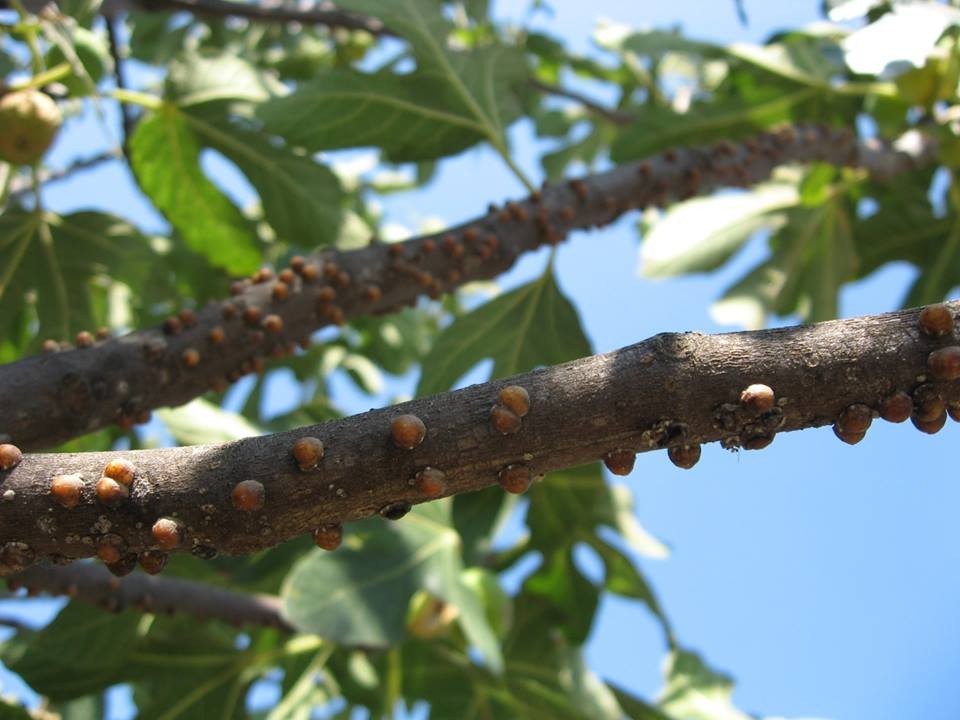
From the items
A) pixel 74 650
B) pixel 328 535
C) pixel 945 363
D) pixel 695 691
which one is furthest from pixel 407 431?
pixel 695 691

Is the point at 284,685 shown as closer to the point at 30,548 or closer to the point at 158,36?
the point at 30,548

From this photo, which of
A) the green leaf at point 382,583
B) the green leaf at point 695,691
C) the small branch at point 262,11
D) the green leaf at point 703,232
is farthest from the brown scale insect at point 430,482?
the green leaf at point 703,232

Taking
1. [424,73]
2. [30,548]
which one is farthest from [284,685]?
[30,548]

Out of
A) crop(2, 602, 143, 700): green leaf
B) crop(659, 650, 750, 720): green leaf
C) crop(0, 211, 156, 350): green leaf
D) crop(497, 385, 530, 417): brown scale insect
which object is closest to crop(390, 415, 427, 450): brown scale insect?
crop(497, 385, 530, 417): brown scale insect

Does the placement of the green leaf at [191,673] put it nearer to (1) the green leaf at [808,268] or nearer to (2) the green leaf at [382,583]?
(2) the green leaf at [382,583]

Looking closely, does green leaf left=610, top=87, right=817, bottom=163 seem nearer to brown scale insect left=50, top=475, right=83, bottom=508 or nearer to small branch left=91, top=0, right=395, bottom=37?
small branch left=91, top=0, right=395, bottom=37

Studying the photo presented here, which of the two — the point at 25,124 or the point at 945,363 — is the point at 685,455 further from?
the point at 25,124
